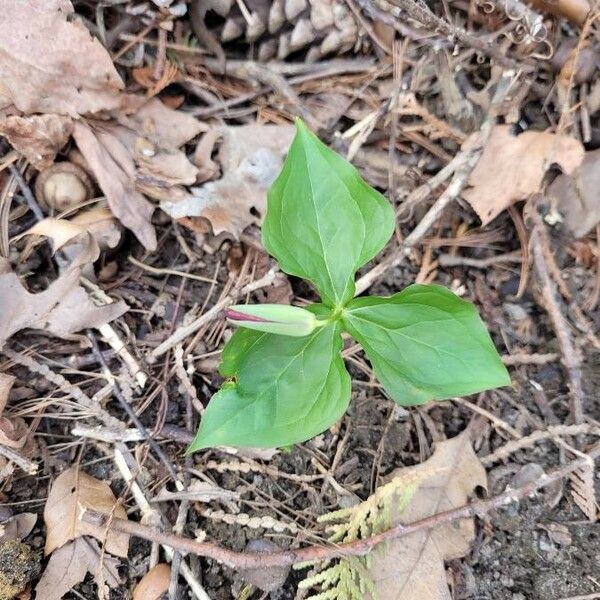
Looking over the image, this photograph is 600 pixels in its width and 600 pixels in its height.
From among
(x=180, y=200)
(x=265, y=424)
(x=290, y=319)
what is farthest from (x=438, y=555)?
(x=180, y=200)

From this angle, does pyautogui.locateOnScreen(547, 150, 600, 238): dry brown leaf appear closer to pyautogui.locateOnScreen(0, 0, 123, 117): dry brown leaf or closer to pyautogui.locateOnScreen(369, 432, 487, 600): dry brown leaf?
pyautogui.locateOnScreen(369, 432, 487, 600): dry brown leaf

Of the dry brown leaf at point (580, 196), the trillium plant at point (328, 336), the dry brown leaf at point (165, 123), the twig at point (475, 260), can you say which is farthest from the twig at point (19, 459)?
the dry brown leaf at point (580, 196)

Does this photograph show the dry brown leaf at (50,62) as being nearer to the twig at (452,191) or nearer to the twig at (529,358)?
the twig at (452,191)

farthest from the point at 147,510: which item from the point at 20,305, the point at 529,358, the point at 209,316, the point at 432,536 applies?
the point at 529,358

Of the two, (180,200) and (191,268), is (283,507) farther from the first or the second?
(180,200)

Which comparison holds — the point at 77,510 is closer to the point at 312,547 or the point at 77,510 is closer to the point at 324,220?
the point at 312,547

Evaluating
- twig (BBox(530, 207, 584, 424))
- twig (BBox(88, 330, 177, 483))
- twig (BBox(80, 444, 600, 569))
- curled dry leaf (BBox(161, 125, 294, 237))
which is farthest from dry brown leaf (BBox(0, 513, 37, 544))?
twig (BBox(530, 207, 584, 424))
